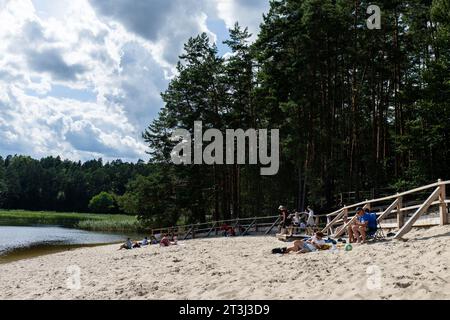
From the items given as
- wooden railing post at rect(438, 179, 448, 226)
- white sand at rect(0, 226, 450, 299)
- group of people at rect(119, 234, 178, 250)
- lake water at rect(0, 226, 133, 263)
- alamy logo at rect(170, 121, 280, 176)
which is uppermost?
alamy logo at rect(170, 121, 280, 176)

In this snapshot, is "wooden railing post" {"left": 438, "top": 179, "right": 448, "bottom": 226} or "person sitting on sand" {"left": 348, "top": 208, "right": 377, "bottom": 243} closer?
"wooden railing post" {"left": 438, "top": 179, "right": 448, "bottom": 226}

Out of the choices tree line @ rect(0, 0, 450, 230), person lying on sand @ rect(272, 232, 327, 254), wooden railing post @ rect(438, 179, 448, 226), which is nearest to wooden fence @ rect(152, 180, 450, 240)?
wooden railing post @ rect(438, 179, 448, 226)

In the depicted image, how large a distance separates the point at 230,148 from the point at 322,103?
10474mm

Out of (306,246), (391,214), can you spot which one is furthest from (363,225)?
(391,214)

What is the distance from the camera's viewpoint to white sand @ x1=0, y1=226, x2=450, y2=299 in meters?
7.51

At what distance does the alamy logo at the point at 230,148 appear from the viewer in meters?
38.6

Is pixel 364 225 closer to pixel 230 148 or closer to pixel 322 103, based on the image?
pixel 322 103

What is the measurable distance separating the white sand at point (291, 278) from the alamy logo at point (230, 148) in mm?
25567

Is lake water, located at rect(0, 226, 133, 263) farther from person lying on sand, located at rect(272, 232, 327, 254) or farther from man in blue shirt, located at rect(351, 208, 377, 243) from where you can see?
man in blue shirt, located at rect(351, 208, 377, 243)

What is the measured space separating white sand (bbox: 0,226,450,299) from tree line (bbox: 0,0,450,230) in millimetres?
15723

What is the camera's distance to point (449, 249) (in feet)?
30.4

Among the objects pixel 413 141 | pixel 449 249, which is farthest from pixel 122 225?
pixel 449 249

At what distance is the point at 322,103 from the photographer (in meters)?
32.4
